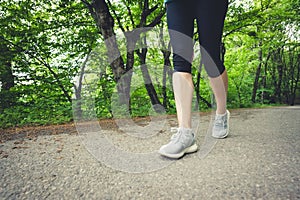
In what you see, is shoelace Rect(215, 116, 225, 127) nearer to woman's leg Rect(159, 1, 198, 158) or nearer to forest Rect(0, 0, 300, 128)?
woman's leg Rect(159, 1, 198, 158)

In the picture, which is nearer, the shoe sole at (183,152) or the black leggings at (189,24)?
the shoe sole at (183,152)

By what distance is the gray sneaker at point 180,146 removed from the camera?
1.40 meters

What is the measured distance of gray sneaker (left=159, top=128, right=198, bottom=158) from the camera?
140 centimetres

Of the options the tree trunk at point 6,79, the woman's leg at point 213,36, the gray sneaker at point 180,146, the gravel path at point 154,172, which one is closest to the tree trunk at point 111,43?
the tree trunk at point 6,79

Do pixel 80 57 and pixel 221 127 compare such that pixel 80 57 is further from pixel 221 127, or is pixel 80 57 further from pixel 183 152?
pixel 183 152

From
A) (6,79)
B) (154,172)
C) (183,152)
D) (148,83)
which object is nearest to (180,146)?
(183,152)

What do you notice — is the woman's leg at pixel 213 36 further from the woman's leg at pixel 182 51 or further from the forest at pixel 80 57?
the forest at pixel 80 57

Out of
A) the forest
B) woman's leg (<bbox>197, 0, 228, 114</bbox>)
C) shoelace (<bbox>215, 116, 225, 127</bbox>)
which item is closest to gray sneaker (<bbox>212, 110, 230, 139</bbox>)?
shoelace (<bbox>215, 116, 225, 127</bbox>)

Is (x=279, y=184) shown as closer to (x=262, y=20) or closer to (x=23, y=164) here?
(x=23, y=164)

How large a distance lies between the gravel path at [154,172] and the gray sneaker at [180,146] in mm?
47

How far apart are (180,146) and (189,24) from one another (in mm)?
865

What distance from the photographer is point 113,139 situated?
2084 millimetres

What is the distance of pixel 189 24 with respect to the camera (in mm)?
1603

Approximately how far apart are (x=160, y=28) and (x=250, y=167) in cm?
763
